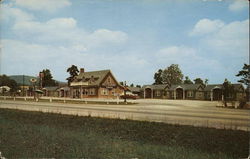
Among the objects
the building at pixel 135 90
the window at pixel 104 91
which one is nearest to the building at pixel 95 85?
the window at pixel 104 91

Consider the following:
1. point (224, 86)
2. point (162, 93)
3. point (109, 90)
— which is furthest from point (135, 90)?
point (224, 86)

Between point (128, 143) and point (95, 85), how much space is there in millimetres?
41819

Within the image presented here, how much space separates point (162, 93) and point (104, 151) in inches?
2269

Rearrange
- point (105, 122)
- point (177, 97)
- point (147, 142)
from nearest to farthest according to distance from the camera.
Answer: point (147, 142), point (105, 122), point (177, 97)

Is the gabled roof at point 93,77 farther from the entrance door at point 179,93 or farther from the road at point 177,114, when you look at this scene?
the road at point 177,114

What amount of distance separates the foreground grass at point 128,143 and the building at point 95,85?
38.7m

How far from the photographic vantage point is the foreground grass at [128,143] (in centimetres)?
648

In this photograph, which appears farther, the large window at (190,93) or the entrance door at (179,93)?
the entrance door at (179,93)

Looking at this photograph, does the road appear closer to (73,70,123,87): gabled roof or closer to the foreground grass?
the foreground grass

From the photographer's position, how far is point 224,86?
1345 inches

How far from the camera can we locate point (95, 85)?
49.0 meters

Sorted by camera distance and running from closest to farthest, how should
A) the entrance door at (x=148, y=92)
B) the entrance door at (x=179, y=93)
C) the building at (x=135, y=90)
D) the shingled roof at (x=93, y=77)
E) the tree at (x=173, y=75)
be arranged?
the shingled roof at (x=93, y=77) → the entrance door at (x=179, y=93) → the entrance door at (x=148, y=92) → the tree at (x=173, y=75) → the building at (x=135, y=90)

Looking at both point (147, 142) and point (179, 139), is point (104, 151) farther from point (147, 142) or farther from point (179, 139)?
point (179, 139)

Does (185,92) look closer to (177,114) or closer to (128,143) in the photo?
(177,114)
